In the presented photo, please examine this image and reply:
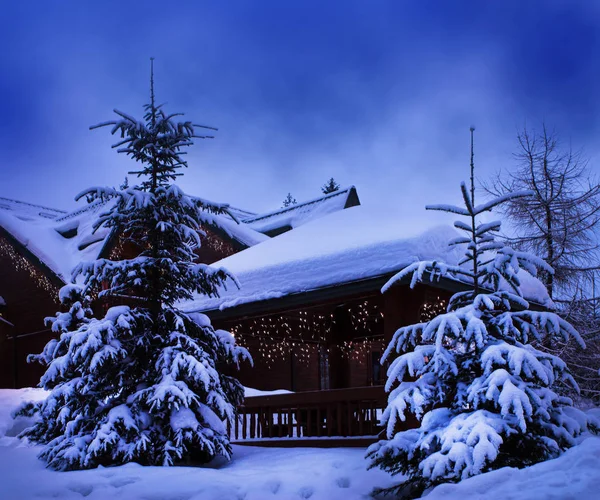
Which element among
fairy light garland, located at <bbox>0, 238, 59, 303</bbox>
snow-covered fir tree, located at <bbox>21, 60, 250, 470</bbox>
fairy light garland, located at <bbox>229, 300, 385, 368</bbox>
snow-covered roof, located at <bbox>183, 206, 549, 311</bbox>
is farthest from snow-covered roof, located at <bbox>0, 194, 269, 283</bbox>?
snow-covered fir tree, located at <bbox>21, 60, 250, 470</bbox>

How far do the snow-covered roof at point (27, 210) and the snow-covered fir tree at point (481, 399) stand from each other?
78.1 feet

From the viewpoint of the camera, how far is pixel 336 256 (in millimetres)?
11133

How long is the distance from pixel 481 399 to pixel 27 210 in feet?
92.3

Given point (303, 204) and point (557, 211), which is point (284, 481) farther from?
point (303, 204)

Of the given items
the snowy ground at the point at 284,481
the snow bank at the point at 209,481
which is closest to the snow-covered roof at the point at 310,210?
the snowy ground at the point at 284,481

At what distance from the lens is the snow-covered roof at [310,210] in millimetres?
22500

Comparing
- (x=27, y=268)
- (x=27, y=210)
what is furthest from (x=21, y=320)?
(x=27, y=210)

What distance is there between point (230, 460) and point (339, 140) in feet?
428

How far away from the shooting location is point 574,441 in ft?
21.8

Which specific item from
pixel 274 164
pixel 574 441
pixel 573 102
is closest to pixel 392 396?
pixel 574 441

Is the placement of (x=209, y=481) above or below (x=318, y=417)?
below

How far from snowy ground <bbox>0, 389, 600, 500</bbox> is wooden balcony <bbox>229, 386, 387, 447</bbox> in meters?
0.93

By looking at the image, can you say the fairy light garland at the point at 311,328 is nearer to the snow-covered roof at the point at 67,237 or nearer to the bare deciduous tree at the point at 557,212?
the snow-covered roof at the point at 67,237

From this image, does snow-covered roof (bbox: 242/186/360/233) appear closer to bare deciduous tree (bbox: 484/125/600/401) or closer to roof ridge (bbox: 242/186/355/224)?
roof ridge (bbox: 242/186/355/224)
